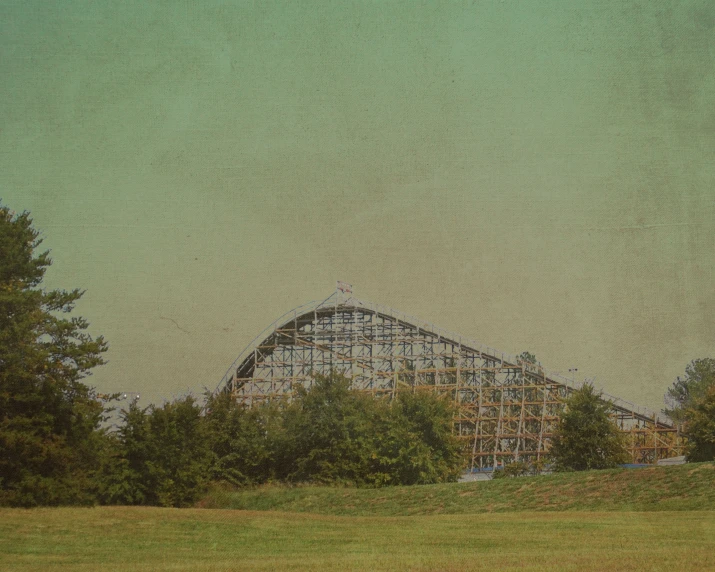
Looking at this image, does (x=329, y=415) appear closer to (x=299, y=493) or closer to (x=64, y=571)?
(x=299, y=493)

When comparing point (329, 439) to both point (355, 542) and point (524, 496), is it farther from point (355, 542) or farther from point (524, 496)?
point (355, 542)

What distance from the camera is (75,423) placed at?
20.3 metres

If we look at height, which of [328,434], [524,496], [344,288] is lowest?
[524,496]

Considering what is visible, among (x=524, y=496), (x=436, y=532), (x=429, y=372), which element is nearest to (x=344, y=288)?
(x=429, y=372)

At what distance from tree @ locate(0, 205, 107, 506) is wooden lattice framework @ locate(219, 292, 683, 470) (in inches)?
727

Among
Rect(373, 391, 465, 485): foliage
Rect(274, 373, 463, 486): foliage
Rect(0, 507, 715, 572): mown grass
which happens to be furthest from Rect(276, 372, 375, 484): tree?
Rect(0, 507, 715, 572): mown grass

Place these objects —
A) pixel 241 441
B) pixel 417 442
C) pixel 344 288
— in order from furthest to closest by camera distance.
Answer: pixel 344 288 < pixel 241 441 < pixel 417 442

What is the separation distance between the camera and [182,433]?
969 inches

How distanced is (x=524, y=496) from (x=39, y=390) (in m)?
11.6

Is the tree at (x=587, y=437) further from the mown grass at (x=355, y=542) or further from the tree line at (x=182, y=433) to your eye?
the mown grass at (x=355, y=542)

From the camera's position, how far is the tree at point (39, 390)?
1870 cm

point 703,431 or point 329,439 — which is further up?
point 703,431

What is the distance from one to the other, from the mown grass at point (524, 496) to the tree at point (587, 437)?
283 inches

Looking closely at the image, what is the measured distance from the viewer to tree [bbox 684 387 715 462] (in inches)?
1154
